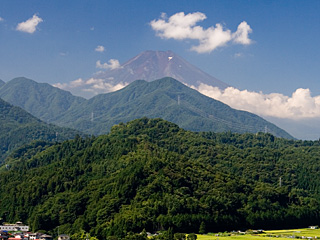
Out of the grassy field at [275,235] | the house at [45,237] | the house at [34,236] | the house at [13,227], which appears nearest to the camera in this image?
the grassy field at [275,235]

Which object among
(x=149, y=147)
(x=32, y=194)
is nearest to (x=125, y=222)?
(x=32, y=194)

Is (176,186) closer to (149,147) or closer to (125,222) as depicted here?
(125,222)

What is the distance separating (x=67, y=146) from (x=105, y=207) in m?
73.3

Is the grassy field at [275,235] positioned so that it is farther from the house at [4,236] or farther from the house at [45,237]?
the house at [4,236]

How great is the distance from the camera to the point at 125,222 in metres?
98.9

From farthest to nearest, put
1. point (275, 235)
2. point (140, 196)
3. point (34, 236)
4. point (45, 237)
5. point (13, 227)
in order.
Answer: point (140, 196) < point (13, 227) < point (275, 235) < point (45, 237) < point (34, 236)

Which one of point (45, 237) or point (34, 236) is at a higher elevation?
point (34, 236)

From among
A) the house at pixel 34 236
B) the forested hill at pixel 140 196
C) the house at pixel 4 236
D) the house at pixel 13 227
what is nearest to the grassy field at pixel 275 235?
the forested hill at pixel 140 196

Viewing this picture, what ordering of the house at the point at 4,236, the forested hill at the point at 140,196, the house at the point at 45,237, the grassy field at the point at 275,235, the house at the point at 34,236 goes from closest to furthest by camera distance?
the house at the point at 4,236 → the grassy field at the point at 275,235 → the house at the point at 34,236 → the house at the point at 45,237 → the forested hill at the point at 140,196

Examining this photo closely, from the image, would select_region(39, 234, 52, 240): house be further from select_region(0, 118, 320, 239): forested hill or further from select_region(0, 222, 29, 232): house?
select_region(0, 222, 29, 232): house

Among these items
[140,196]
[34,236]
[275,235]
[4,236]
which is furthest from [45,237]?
[275,235]

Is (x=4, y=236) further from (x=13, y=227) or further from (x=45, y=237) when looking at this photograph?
(x=13, y=227)

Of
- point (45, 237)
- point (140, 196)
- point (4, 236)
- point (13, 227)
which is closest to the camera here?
point (4, 236)

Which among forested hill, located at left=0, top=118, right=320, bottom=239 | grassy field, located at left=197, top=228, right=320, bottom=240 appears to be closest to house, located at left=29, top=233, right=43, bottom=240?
forested hill, located at left=0, top=118, right=320, bottom=239
